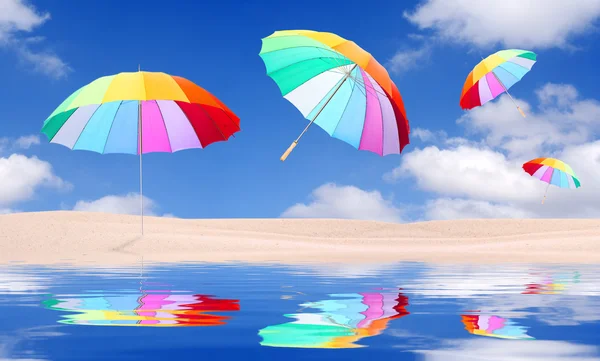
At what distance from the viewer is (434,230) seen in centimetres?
3347

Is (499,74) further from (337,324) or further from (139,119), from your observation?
(337,324)

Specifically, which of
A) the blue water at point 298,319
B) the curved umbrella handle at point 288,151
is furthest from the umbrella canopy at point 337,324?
the curved umbrella handle at point 288,151

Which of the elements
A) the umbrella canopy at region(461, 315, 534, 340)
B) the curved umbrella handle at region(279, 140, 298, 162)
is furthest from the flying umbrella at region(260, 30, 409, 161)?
the umbrella canopy at region(461, 315, 534, 340)

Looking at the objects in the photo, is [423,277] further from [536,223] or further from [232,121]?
[536,223]

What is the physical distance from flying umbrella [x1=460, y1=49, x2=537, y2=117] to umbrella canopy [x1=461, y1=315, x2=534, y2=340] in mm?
13132

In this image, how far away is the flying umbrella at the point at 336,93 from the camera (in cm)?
1025

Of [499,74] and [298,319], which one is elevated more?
[499,74]

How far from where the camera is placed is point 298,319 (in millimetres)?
4848

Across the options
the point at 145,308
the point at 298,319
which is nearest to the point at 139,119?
the point at 145,308

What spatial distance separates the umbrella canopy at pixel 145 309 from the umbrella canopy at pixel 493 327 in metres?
1.68

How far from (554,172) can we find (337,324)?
21082 mm

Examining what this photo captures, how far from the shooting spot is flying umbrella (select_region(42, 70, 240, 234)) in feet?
40.2

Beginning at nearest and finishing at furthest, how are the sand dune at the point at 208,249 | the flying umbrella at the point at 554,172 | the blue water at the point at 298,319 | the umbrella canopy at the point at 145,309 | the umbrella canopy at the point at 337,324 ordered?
1. the blue water at the point at 298,319
2. the umbrella canopy at the point at 337,324
3. the umbrella canopy at the point at 145,309
4. the sand dune at the point at 208,249
5. the flying umbrella at the point at 554,172

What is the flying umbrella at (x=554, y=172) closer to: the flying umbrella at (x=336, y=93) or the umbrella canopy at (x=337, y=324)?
the flying umbrella at (x=336, y=93)
